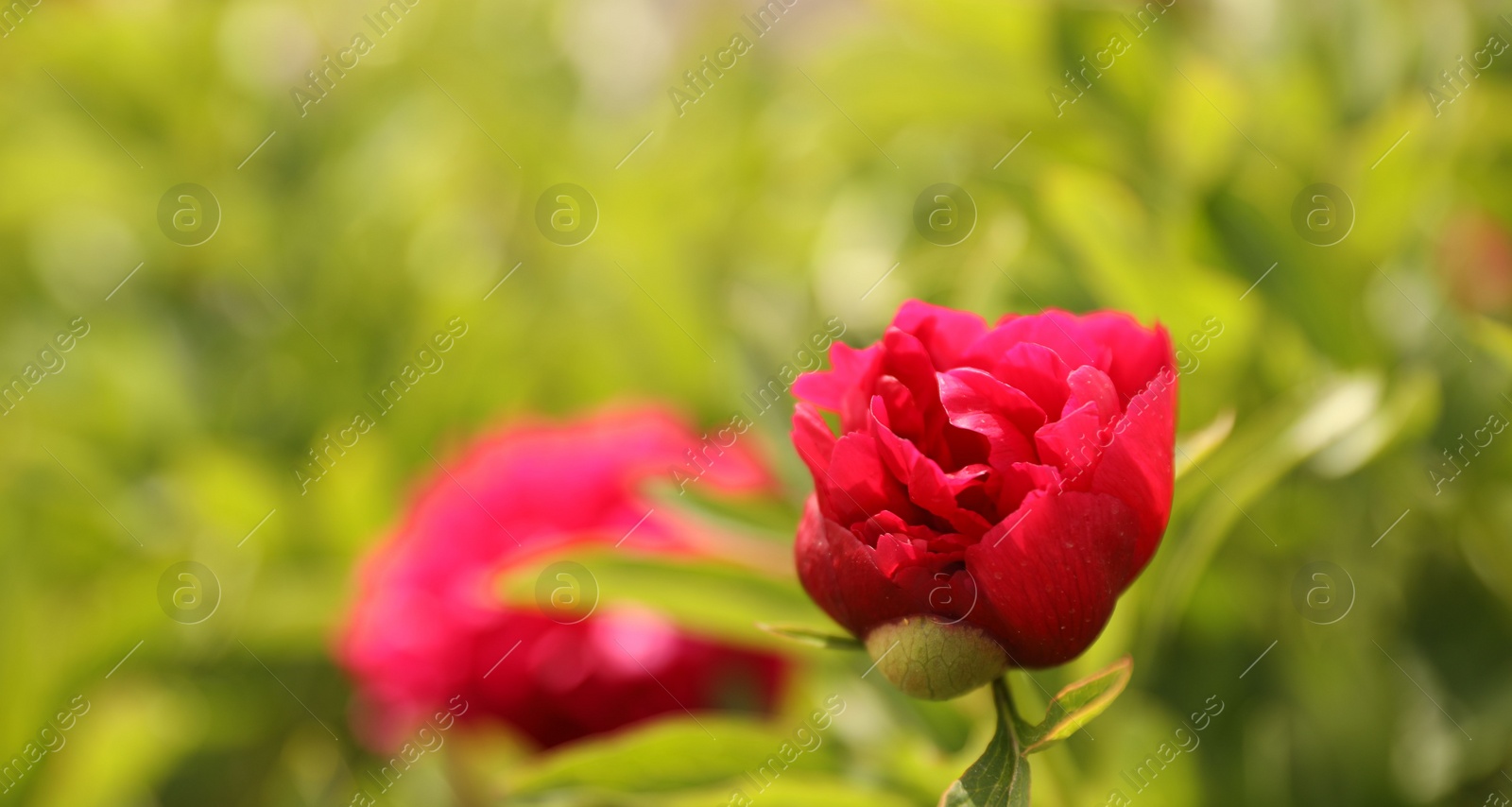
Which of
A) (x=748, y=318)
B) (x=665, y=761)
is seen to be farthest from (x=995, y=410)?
(x=748, y=318)

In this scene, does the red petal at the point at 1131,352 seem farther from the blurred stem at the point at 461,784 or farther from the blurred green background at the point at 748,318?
the blurred stem at the point at 461,784

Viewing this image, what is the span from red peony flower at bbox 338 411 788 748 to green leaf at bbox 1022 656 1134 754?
1.68 ft

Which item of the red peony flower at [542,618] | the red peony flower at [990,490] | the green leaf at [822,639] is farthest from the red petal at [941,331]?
the red peony flower at [542,618]

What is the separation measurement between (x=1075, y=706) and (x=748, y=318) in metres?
0.63

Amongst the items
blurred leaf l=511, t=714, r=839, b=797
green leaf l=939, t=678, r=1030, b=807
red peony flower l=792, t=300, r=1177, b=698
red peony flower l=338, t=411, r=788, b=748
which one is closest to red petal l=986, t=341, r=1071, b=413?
red peony flower l=792, t=300, r=1177, b=698

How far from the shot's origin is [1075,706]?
16.4 inches

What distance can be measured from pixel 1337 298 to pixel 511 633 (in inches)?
28.5

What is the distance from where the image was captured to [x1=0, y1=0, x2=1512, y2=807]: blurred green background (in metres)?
0.84

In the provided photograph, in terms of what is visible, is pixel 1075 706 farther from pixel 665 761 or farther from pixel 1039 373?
pixel 665 761

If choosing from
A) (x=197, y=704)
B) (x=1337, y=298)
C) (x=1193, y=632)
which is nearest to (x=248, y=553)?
(x=197, y=704)

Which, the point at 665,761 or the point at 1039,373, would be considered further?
the point at 665,761

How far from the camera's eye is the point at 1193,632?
937 millimetres

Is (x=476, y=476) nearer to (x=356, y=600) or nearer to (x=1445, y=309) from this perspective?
(x=356, y=600)

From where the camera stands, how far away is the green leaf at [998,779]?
1.31 feet
